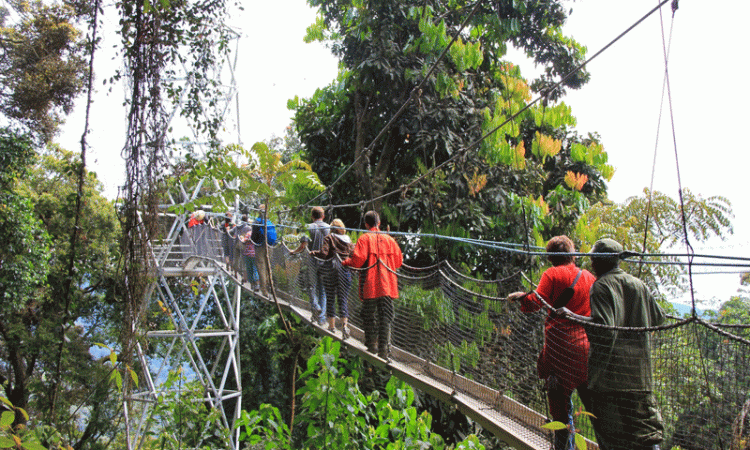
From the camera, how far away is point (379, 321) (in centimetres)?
373

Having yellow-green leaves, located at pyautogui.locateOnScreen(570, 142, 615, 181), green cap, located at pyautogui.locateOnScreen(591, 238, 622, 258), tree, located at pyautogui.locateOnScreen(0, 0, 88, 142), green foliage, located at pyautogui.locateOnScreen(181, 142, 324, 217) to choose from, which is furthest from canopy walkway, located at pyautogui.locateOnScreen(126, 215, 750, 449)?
tree, located at pyautogui.locateOnScreen(0, 0, 88, 142)

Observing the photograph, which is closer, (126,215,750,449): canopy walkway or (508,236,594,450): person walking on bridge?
(126,215,750,449): canopy walkway

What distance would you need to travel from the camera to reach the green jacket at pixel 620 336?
6.31 ft

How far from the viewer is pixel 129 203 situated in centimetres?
319

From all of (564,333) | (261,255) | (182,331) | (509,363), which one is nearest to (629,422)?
(564,333)

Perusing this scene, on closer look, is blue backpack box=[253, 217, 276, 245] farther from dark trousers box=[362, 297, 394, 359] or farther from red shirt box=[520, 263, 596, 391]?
red shirt box=[520, 263, 596, 391]

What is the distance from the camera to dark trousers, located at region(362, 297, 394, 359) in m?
3.68

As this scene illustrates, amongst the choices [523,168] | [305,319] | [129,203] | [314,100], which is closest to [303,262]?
[305,319]

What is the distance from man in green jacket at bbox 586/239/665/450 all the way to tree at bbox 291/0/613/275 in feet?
13.1

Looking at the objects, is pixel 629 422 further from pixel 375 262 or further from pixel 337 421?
pixel 375 262

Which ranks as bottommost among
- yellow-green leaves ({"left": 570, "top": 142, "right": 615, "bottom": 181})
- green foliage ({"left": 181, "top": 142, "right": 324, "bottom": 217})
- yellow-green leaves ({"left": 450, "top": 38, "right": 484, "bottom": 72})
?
green foliage ({"left": 181, "top": 142, "right": 324, "bottom": 217})

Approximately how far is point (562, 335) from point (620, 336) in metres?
0.29

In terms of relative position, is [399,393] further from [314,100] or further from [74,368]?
Result: [74,368]

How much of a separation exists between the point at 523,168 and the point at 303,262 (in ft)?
10.3
